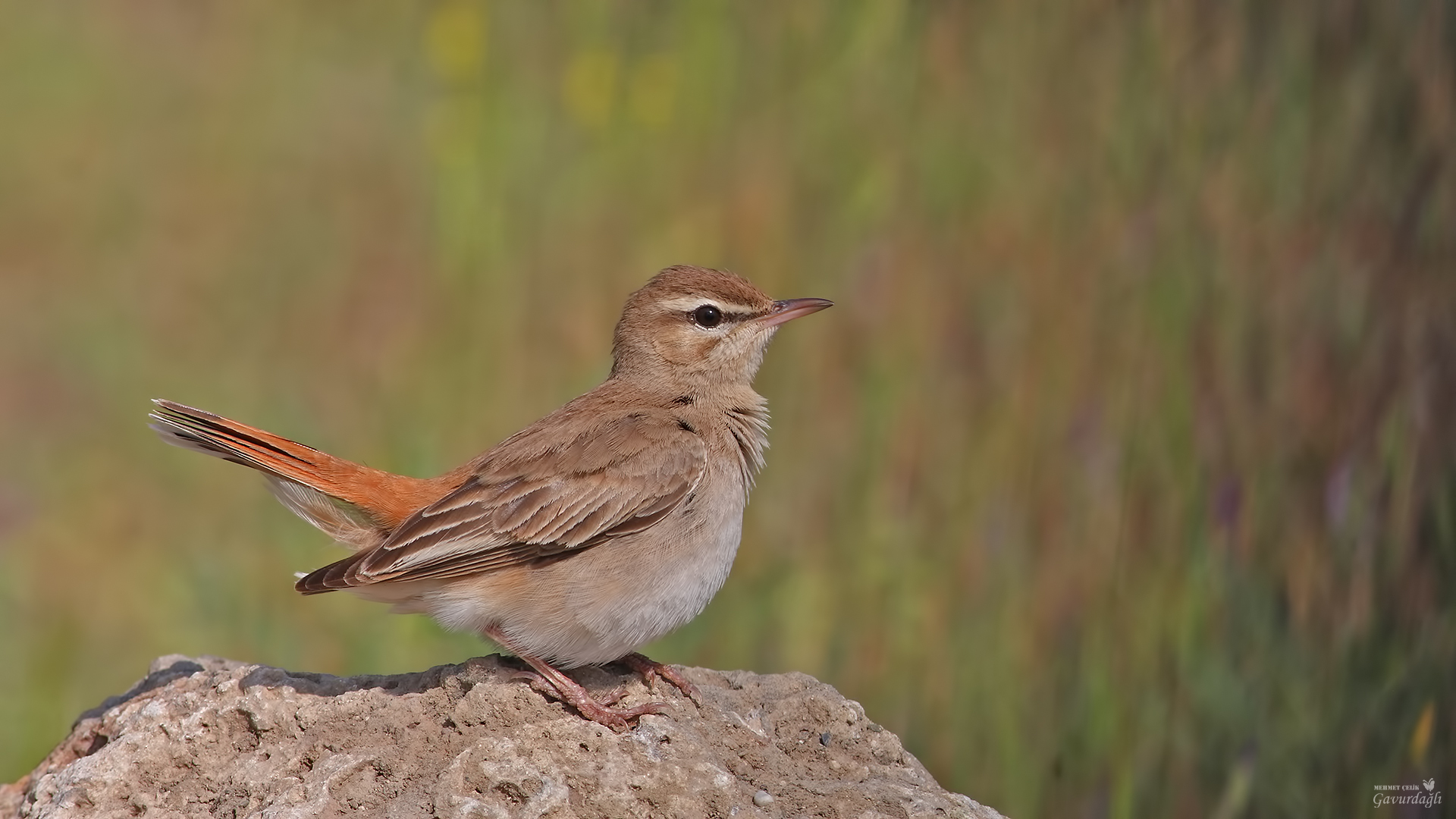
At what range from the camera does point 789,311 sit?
20.8 ft

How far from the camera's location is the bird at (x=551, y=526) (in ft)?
17.1

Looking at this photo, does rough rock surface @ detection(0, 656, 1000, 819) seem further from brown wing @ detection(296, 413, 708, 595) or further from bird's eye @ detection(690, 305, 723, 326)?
bird's eye @ detection(690, 305, 723, 326)

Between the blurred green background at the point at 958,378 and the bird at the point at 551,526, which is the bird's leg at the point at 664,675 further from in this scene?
the blurred green background at the point at 958,378

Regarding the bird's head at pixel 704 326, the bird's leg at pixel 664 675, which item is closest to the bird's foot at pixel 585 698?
the bird's leg at pixel 664 675

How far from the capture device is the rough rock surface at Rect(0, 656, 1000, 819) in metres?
4.42

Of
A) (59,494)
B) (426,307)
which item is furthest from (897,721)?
(59,494)

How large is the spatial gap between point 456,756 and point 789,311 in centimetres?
241

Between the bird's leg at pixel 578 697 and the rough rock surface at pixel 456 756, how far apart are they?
2.2 inches

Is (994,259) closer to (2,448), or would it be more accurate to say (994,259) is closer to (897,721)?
(897,721)

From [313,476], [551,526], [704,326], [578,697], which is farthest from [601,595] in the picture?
[704,326]

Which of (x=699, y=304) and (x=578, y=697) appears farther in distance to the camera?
(x=699, y=304)

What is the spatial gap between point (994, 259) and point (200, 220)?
227 inches

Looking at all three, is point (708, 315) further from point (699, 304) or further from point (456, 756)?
point (456, 756)

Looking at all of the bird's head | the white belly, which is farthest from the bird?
the bird's head
